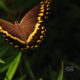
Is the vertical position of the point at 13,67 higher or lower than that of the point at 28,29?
lower

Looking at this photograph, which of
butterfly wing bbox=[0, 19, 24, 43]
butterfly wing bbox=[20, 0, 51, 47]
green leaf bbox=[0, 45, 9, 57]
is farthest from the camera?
butterfly wing bbox=[20, 0, 51, 47]

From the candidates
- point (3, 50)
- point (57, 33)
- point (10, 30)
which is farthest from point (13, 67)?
point (57, 33)

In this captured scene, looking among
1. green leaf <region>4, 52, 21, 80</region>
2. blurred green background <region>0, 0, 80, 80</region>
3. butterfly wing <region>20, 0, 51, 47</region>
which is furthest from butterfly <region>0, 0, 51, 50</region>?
blurred green background <region>0, 0, 80, 80</region>

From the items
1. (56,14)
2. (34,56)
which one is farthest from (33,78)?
(56,14)

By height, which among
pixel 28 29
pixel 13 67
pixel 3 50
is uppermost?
pixel 28 29

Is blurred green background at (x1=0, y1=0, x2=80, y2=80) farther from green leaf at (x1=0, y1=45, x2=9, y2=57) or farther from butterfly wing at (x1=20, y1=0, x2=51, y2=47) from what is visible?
green leaf at (x1=0, y1=45, x2=9, y2=57)

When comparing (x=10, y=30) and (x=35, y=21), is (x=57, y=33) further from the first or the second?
(x=10, y=30)

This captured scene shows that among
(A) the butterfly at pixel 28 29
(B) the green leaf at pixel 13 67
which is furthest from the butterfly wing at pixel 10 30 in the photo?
(B) the green leaf at pixel 13 67

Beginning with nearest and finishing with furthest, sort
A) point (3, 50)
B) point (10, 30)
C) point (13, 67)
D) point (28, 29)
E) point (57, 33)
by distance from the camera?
1. point (13, 67)
2. point (3, 50)
3. point (10, 30)
4. point (28, 29)
5. point (57, 33)
